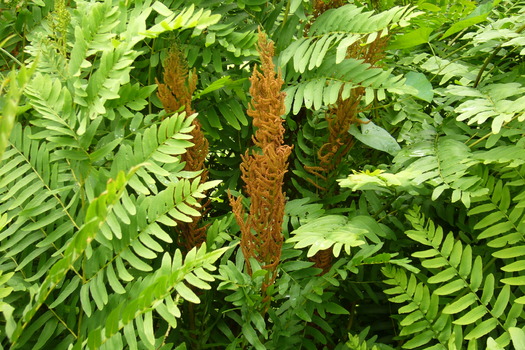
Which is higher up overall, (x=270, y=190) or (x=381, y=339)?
(x=270, y=190)

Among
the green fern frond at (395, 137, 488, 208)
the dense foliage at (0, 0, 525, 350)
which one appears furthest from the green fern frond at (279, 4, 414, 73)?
the green fern frond at (395, 137, 488, 208)

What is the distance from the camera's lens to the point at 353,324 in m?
1.29

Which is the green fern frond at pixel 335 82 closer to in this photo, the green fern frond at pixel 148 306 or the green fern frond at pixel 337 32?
the green fern frond at pixel 337 32

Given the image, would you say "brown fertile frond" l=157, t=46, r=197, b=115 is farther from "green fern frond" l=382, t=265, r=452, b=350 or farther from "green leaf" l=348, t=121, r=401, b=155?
"green fern frond" l=382, t=265, r=452, b=350

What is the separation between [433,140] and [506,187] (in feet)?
0.63

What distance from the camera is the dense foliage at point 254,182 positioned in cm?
87

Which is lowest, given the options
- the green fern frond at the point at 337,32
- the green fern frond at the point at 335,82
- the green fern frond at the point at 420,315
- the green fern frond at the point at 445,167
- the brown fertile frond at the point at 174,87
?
the green fern frond at the point at 420,315

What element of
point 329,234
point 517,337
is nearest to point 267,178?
point 329,234

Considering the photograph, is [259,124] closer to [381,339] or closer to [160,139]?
[160,139]

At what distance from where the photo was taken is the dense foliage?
34.4 inches

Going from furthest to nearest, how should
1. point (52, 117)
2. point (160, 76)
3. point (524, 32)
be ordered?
point (160, 76) < point (524, 32) < point (52, 117)

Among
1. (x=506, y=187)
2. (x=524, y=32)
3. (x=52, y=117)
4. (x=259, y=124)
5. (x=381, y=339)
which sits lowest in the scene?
(x=381, y=339)

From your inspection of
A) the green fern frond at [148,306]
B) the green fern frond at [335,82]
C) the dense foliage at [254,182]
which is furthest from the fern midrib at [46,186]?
the green fern frond at [335,82]

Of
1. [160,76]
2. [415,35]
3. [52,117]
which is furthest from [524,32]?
[52,117]
